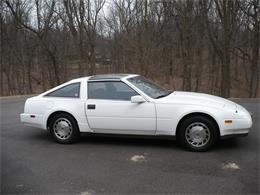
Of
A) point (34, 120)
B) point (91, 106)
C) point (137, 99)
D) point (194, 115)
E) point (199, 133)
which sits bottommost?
point (199, 133)

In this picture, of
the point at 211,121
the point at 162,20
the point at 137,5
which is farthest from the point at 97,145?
the point at 162,20

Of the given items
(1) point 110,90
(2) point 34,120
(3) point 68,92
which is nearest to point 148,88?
(1) point 110,90

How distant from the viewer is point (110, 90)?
5461mm

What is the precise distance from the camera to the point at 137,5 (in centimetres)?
2102

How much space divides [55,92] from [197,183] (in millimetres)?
3557

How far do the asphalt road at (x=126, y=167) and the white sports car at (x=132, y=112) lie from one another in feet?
1.04

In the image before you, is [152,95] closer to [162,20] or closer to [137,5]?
[137,5]

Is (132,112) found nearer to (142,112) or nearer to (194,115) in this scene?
(142,112)

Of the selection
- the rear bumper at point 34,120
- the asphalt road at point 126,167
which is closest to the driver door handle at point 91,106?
the asphalt road at point 126,167

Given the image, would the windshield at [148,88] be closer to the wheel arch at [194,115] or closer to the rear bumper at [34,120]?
the wheel arch at [194,115]

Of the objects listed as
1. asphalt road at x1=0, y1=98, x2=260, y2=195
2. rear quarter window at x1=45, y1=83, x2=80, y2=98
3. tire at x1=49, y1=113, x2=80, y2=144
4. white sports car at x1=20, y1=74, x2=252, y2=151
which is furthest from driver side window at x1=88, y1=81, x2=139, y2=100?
asphalt road at x1=0, y1=98, x2=260, y2=195

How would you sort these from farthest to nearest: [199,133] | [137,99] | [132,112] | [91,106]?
[91,106]
[132,112]
[137,99]
[199,133]

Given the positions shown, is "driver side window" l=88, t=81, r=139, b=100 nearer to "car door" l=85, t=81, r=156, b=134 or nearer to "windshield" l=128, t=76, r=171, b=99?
"car door" l=85, t=81, r=156, b=134

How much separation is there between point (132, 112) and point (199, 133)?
127cm
